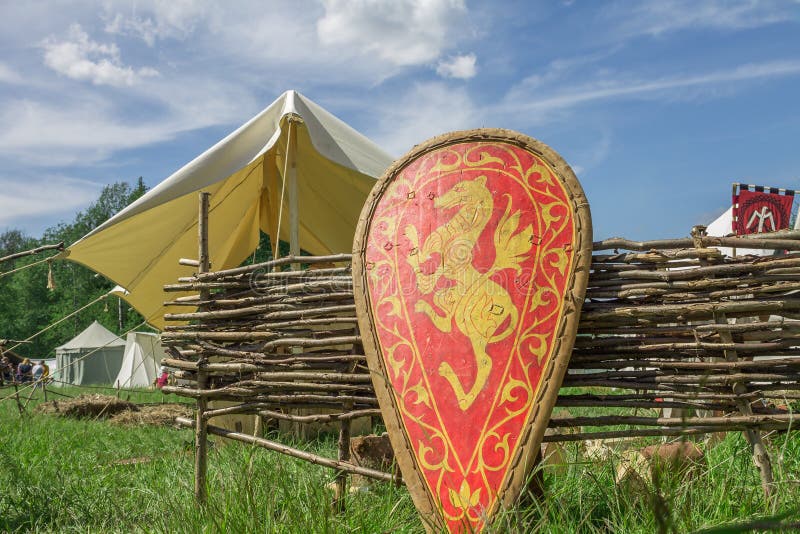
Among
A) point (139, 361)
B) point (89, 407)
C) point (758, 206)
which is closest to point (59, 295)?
point (139, 361)

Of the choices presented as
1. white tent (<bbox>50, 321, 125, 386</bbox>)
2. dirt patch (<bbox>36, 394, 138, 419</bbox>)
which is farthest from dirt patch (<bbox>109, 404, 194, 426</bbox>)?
white tent (<bbox>50, 321, 125, 386</bbox>)

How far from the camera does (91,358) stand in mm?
25391

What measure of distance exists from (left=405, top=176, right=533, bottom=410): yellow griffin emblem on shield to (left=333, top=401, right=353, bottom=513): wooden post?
689mm

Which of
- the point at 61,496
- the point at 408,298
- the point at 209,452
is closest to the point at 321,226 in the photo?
the point at 209,452

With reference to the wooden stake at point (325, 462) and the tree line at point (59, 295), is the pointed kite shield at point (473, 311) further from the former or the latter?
the tree line at point (59, 295)

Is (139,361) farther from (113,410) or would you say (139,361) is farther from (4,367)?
(4,367)

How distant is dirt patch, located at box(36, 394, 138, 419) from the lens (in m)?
8.71

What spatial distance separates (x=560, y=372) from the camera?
2361mm

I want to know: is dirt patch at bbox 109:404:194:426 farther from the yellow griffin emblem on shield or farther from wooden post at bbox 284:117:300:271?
the yellow griffin emblem on shield

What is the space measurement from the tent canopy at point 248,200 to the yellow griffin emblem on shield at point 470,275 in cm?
318

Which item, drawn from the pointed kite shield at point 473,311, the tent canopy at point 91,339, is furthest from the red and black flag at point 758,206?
the tent canopy at point 91,339

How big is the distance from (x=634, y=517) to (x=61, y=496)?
2.91m

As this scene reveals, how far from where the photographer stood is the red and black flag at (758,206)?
6305 millimetres

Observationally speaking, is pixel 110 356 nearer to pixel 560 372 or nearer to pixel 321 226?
pixel 321 226
